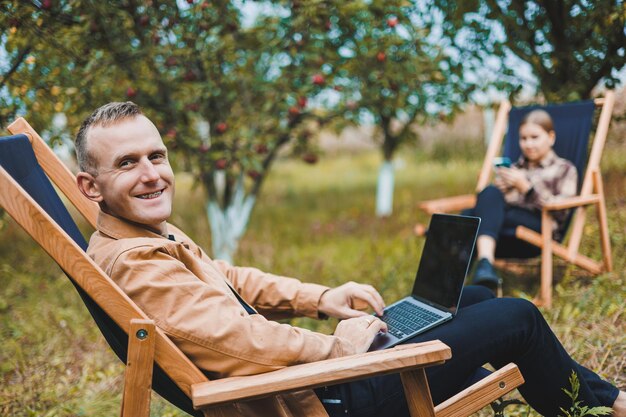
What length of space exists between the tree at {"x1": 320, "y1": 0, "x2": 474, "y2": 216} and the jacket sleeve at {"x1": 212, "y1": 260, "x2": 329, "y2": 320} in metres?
2.48

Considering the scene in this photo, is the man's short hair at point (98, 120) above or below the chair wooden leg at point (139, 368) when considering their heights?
above

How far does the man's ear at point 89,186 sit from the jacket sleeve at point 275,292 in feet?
1.87

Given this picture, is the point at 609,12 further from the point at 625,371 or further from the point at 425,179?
the point at 425,179

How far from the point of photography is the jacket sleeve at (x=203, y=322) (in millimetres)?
1438

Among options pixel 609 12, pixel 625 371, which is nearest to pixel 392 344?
pixel 625 371

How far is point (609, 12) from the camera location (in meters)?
3.80

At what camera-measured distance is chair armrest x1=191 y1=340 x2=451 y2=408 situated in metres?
Result: 1.33

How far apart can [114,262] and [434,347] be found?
84 centimetres

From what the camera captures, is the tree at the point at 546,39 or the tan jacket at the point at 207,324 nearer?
the tan jacket at the point at 207,324

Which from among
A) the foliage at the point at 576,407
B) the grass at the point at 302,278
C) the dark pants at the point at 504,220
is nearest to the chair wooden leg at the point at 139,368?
the foliage at the point at 576,407

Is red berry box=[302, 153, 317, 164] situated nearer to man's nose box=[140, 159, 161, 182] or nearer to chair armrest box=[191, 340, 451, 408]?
man's nose box=[140, 159, 161, 182]

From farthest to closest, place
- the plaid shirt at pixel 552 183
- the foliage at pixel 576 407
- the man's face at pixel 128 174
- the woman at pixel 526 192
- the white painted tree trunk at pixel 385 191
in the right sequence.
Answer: the white painted tree trunk at pixel 385 191
the plaid shirt at pixel 552 183
the woman at pixel 526 192
the foliage at pixel 576 407
the man's face at pixel 128 174

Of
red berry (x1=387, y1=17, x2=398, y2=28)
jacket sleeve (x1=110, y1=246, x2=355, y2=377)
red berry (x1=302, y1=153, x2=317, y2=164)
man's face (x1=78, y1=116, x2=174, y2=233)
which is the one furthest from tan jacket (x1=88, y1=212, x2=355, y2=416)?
red berry (x1=302, y1=153, x2=317, y2=164)

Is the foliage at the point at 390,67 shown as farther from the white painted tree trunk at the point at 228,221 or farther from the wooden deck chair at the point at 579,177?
the white painted tree trunk at the point at 228,221
